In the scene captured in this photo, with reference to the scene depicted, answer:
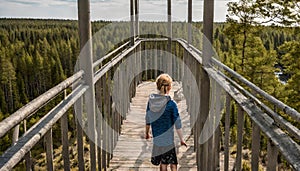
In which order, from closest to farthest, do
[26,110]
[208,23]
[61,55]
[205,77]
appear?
[26,110] → [208,23] → [205,77] → [61,55]

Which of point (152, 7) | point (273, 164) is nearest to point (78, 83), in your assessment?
point (273, 164)

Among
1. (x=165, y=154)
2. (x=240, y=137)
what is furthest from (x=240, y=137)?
(x=165, y=154)

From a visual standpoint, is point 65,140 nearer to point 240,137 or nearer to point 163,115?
point 240,137

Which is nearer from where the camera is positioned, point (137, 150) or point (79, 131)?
point (79, 131)

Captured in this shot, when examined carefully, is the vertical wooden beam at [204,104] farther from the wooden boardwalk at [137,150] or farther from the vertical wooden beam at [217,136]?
the wooden boardwalk at [137,150]

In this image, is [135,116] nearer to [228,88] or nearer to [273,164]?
[228,88]

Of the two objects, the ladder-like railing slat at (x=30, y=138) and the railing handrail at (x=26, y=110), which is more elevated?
the railing handrail at (x=26, y=110)

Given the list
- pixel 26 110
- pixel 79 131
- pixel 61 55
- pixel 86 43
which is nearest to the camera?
pixel 26 110

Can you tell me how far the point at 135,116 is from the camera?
5141 millimetres

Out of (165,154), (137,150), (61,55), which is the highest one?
(165,154)

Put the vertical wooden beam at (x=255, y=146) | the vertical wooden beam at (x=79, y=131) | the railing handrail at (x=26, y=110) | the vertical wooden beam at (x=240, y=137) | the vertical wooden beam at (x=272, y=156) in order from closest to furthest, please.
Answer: the railing handrail at (x=26, y=110) < the vertical wooden beam at (x=272, y=156) < the vertical wooden beam at (x=255, y=146) < the vertical wooden beam at (x=240, y=137) < the vertical wooden beam at (x=79, y=131)

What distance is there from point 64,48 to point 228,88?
4976 cm

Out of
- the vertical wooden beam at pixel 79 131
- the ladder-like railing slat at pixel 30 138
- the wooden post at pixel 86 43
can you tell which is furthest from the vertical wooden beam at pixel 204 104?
the ladder-like railing slat at pixel 30 138

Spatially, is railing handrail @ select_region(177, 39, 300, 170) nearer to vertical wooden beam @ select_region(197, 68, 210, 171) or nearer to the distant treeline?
vertical wooden beam @ select_region(197, 68, 210, 171)
